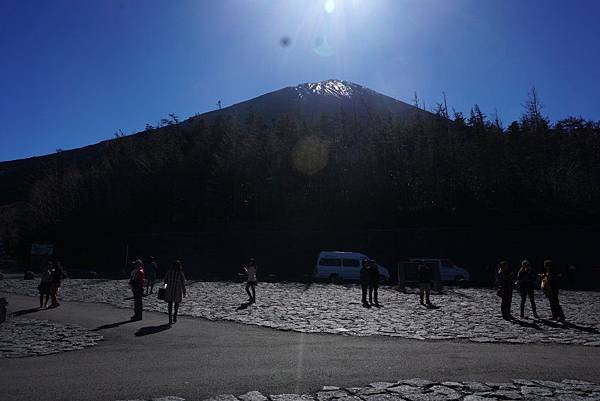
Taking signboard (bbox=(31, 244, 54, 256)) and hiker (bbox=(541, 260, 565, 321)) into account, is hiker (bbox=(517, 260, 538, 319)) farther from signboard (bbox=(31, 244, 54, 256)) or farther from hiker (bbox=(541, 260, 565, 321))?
signboard (bbox=(31, 244, 54, 256))

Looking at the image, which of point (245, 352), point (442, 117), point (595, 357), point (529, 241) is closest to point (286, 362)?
point (245, 352)

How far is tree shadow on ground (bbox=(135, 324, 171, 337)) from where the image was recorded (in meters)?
13.1

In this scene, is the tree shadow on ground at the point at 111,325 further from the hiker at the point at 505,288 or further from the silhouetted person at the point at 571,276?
the silhouetted person at the point at 571,276

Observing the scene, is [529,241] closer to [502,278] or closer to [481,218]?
[481,218]

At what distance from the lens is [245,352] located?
1049cm

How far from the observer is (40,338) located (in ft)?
39.7

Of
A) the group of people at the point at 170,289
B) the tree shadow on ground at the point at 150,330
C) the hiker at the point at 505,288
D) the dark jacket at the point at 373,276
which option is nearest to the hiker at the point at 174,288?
the group of people at the point at 170,289

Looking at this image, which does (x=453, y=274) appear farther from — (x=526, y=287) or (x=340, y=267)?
(x=526, y=287)

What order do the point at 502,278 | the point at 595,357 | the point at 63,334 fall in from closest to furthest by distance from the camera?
the point at 595,357 → the point at 63,334 → the point at 502,278

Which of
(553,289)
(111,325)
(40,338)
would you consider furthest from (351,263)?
(40,338)

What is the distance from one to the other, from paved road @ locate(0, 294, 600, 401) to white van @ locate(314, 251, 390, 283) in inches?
853

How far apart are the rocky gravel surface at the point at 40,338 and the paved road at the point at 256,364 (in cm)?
45

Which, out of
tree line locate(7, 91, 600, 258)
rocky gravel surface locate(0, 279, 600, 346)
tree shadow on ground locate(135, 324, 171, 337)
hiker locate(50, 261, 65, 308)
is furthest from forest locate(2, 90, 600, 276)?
tree shadow on ground locate(135, 324, 171, 337)

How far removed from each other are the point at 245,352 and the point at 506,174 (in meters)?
37.1
